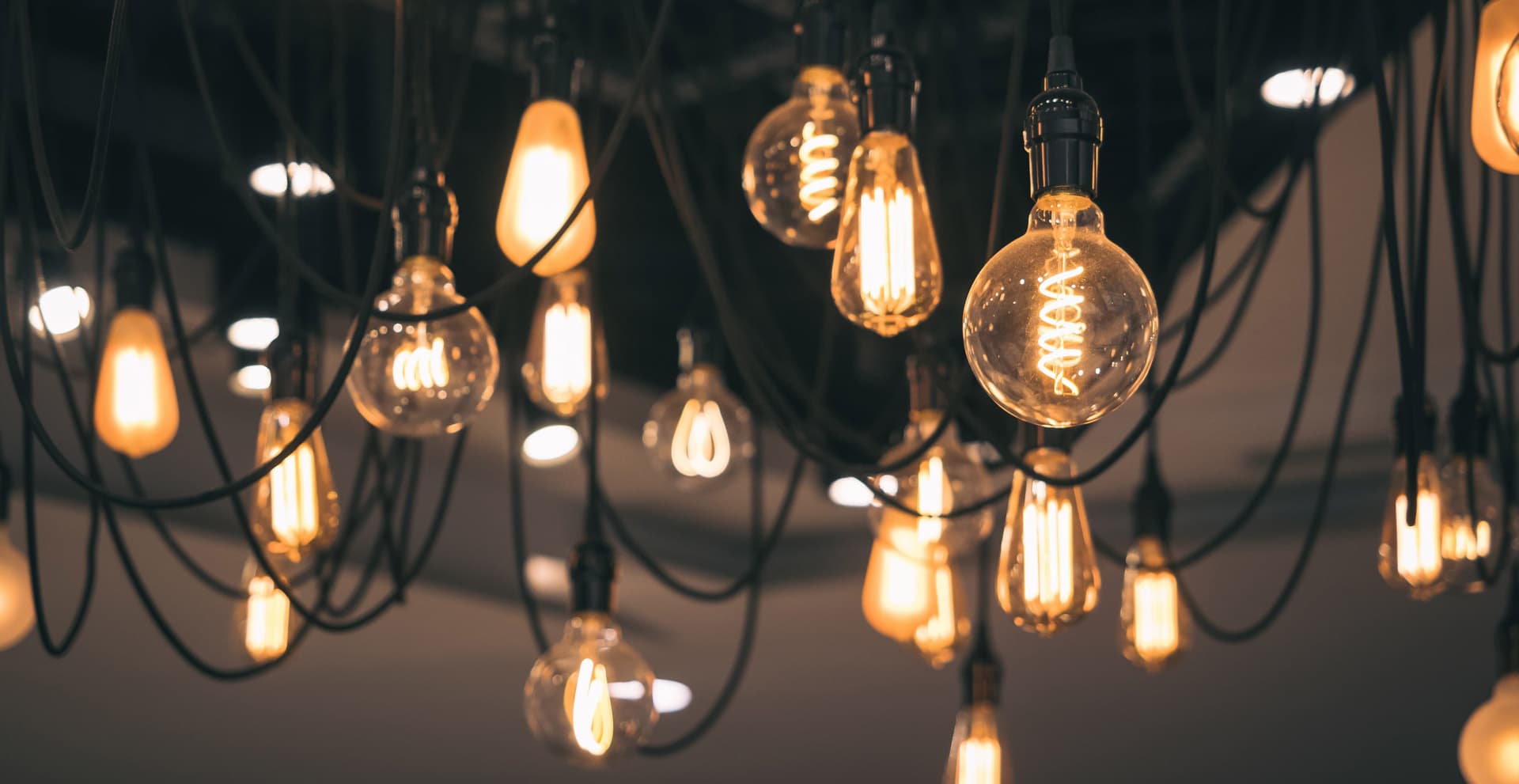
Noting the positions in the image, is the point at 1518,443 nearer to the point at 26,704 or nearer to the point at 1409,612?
the point at 1409,612

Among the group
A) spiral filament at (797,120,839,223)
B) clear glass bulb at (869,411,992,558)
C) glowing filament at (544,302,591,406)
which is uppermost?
glowing filament at (544,302,591,406)

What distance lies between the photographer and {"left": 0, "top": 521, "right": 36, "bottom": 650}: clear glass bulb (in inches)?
63.9

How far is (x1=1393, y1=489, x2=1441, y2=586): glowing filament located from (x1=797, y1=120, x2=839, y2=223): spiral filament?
2.35 feet

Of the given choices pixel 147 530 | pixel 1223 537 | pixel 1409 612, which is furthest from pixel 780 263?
pixel 1409 612

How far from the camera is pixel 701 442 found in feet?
6.73

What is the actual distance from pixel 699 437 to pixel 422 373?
827 mm

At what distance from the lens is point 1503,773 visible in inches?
61.6

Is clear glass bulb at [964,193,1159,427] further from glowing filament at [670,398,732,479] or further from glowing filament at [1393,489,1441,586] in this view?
glowing filament at [670,398,732,479]

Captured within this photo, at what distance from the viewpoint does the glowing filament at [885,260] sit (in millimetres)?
1110

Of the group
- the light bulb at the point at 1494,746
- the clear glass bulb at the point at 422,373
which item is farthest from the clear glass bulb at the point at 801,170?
the light bulb at the point at 1494,746

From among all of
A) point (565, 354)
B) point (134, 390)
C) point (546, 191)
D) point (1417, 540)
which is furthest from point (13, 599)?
point (1417, 540)

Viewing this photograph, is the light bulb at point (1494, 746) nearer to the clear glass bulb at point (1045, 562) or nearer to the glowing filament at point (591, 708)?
the clear glass bulb at point (1045, 562)

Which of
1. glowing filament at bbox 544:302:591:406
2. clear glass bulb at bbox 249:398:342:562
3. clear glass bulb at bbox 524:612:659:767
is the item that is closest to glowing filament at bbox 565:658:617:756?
clear glass bulb at bbox 524:612:659:767

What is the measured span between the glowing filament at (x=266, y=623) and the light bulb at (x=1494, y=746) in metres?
1.20
